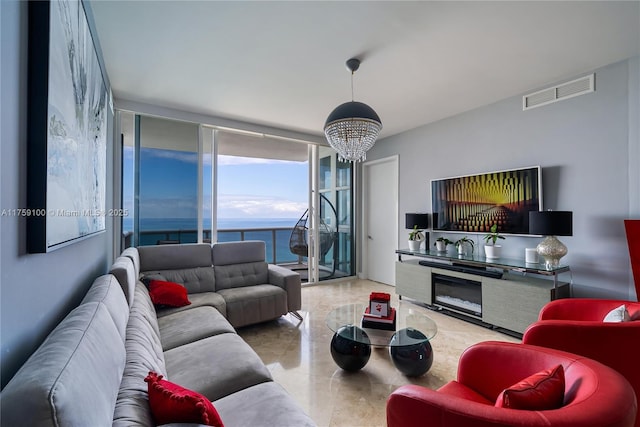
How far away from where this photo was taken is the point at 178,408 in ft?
2.88

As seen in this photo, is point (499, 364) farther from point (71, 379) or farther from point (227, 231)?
point (227, 231)

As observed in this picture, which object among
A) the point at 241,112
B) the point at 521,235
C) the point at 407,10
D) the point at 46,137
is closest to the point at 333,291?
the point at 521,235

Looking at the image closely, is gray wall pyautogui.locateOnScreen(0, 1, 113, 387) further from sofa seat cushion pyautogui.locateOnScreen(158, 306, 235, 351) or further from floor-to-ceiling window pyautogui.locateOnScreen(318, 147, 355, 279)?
floor-to-ceiling window pyautogui.locateOnScreen(318, 147, 355, 279)

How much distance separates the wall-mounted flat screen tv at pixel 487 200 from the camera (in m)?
2.99

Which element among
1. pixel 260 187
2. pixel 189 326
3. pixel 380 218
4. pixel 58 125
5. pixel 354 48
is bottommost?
pixel 189 326

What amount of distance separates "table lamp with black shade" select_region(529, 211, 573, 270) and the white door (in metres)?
2.17

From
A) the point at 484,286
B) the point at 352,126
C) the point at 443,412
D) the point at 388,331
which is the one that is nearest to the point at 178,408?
the point at 443,412

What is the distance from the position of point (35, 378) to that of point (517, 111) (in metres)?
4.16

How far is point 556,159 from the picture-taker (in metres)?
2.87

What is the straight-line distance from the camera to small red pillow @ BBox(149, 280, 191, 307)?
2.44 metres

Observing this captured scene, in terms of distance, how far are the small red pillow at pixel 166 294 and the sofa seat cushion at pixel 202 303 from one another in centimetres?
5

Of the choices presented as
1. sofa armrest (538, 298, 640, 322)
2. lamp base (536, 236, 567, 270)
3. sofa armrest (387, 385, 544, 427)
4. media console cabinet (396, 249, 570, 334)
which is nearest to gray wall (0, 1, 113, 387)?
sofa armrest (387, 385, 544, 427)

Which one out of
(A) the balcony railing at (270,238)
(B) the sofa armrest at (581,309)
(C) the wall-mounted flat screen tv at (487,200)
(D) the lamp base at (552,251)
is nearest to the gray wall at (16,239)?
(B) the sofa armrest at (581,309)

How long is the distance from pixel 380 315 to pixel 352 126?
1.56 metres
